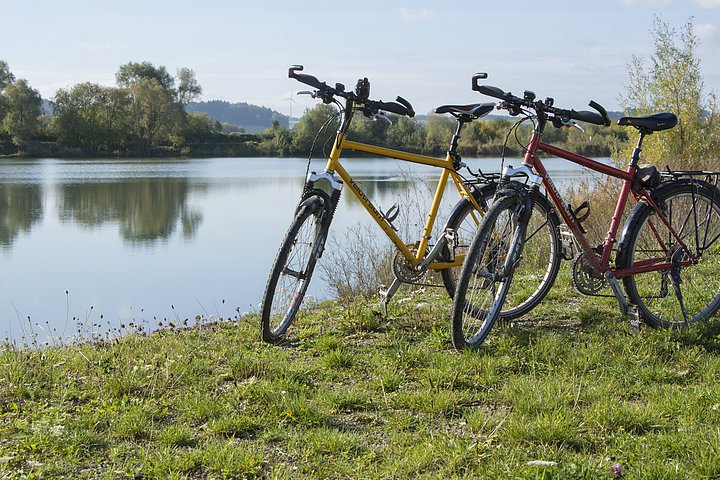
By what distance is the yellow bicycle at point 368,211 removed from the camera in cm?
442

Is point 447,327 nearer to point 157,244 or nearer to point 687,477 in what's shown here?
point 687,477

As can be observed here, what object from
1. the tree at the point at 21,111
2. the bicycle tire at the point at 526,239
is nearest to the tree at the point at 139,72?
the tree at the point at 21,111

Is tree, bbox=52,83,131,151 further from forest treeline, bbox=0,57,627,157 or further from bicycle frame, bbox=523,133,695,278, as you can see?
bicycle frame, bbox=523,133,695,278

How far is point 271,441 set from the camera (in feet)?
10.1

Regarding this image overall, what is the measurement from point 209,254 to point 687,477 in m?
11.5

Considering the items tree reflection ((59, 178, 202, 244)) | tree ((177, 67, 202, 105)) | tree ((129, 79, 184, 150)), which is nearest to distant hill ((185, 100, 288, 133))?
tree ((177, 67, 202, 105))

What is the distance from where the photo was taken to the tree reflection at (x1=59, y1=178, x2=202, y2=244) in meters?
16.7

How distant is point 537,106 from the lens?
4.31m

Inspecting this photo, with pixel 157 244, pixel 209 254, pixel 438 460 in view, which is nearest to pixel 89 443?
pixel 438 460

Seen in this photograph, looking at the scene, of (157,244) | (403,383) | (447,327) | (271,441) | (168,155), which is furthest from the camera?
(168,155)

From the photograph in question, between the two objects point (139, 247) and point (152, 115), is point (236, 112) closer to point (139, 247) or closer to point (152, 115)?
point (152, 115)

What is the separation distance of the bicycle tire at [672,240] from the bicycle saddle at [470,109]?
1.12 m

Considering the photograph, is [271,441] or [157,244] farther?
[157,244]

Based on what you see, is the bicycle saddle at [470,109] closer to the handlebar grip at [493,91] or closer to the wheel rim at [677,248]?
the handlebar grip at [493,91]
